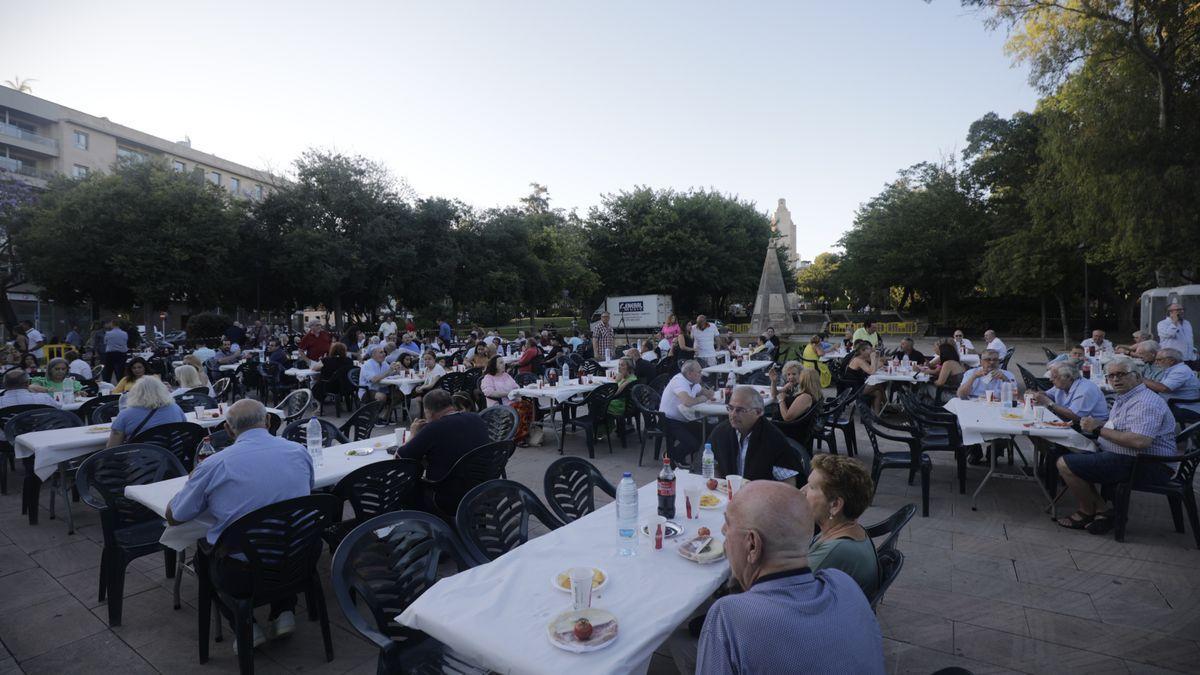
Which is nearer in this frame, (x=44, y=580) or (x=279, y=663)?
(x=279, y=663)

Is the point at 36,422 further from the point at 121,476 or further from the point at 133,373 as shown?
the point at 121,476

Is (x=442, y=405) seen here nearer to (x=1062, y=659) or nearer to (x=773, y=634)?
(x=773, y=634)

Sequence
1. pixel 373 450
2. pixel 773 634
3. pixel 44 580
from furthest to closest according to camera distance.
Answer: pixel 373 450
pixel 44 580
pixel 773 634

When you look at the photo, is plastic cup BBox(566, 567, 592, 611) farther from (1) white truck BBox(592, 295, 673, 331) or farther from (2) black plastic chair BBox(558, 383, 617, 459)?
(1) white truck BBox(592, 295, 673, 331)

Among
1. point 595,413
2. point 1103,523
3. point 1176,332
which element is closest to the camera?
point 1103,523

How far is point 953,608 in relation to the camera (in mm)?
3590

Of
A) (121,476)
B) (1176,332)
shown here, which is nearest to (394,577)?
(121,476)

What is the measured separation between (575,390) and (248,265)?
21.8m

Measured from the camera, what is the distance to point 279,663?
124 inches

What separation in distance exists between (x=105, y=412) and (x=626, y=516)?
654 centimetres

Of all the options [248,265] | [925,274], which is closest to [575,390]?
[248,265]

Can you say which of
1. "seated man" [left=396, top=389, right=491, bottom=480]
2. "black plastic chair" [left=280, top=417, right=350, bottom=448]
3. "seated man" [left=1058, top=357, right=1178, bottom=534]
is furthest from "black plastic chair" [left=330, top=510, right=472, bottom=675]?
"seated man" [left=1058, top=357, right=1178, bottom=534]

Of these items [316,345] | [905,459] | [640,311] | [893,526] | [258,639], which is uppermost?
[640,311]

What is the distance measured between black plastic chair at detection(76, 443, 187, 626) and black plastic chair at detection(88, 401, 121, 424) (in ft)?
7.88
